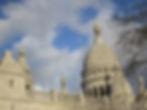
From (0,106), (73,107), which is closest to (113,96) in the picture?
(73,107)

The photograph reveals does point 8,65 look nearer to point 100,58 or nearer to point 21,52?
point 21,52

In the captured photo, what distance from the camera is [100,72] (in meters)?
53.6

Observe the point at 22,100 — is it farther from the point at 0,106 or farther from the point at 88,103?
the point at 88,103

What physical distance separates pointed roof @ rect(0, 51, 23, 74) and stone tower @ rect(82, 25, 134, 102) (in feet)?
57.6

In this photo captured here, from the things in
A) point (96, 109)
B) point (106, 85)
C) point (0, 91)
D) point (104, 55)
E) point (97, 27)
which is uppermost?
point (97, 27)

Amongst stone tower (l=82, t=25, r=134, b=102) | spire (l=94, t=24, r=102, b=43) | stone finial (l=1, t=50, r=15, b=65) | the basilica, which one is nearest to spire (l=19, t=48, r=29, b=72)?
the basilica

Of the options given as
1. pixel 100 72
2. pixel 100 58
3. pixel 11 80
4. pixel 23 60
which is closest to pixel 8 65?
pixel 11 80

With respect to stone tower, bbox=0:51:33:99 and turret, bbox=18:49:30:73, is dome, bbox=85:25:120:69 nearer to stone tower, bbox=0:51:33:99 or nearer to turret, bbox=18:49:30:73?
turret, bbox=18:49:30:73

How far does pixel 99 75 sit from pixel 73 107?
52.0ft

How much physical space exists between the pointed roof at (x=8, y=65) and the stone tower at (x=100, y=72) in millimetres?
17559

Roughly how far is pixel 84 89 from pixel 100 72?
5.03 meters

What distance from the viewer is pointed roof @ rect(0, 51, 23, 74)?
117ft

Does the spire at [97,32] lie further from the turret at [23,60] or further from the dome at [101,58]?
the turret at [23,60]

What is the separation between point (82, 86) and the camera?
57.0m
